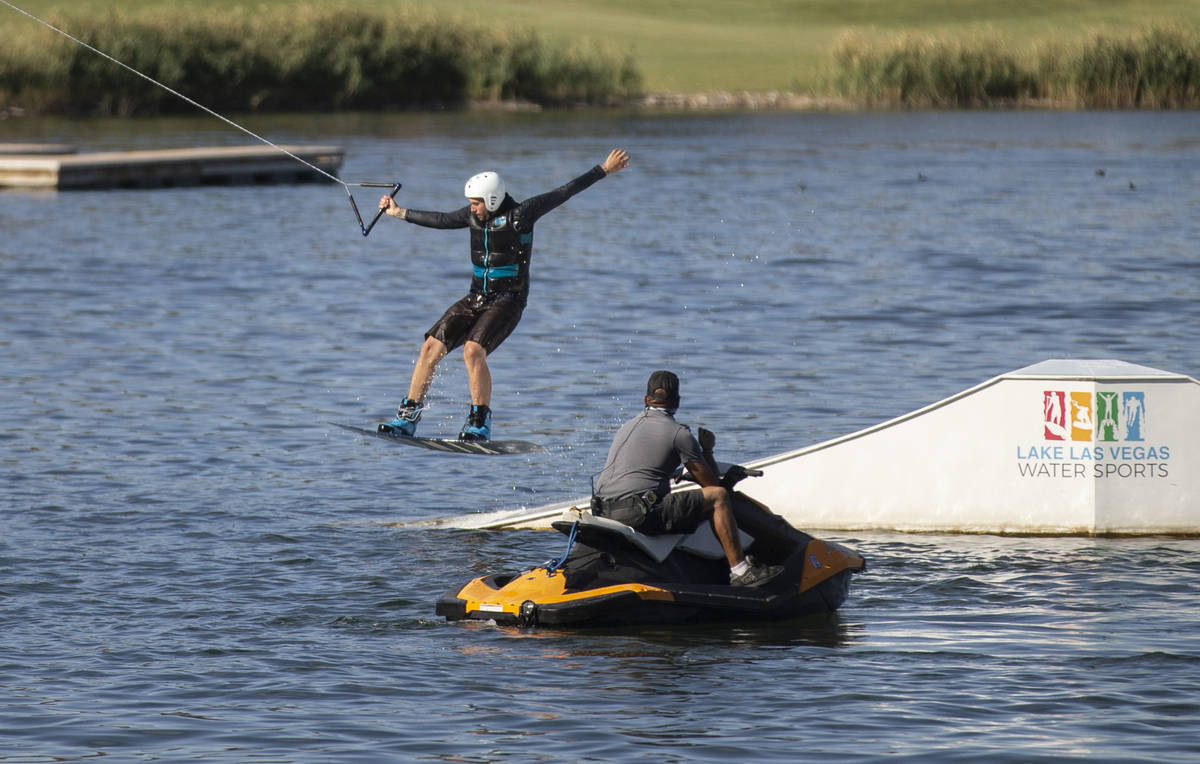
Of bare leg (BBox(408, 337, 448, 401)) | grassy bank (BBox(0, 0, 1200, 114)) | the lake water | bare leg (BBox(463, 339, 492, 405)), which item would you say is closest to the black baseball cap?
the lake water

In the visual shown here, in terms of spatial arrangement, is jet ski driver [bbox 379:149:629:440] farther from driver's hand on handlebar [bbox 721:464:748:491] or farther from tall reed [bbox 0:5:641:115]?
tall reed [bbox 0:5:641:115]

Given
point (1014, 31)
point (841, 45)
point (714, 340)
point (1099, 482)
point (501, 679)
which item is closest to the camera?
point (501, 679)

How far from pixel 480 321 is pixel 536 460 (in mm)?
4459

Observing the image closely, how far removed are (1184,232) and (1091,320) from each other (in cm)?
1249

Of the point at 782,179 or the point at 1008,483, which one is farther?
the point at 782,179

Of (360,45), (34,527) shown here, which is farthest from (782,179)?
(34,527)

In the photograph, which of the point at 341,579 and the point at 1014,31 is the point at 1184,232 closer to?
the point at 341,579

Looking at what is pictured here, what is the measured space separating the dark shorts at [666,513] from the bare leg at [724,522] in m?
0.07

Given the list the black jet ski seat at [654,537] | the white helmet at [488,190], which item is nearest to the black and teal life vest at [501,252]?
the white helmet at [488,190]

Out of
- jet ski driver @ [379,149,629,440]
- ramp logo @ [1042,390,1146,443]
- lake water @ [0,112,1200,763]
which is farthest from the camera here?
jet ski driver @ [379,149,629,440]

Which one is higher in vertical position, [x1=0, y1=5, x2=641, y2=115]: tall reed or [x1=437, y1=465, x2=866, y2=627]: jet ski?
[x1=0, y1=5, x2=641, y2=115]: tall reed

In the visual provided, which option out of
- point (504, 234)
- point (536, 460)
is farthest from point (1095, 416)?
point (536, 460)

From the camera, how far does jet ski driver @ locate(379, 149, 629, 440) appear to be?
56.8 ft

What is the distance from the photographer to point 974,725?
38.1 ft
